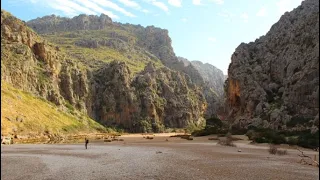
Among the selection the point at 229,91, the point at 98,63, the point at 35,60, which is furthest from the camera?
the point at 98,63

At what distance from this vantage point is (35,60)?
390 ft

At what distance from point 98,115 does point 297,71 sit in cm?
10102

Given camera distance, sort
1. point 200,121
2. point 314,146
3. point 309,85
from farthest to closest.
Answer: point 200,121 < point 309,85 < point 314,146


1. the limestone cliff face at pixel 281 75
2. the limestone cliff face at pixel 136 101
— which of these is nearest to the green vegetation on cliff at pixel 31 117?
the limestone cliff face at pixel 136 101

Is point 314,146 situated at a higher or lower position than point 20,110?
lower

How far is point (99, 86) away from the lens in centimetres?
15350

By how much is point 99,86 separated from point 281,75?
322ft

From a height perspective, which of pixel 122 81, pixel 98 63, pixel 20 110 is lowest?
pixel 20 110

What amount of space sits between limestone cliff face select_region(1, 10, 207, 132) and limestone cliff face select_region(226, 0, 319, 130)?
66722 millimetres

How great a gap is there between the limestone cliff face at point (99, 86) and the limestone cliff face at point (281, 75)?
219 feet

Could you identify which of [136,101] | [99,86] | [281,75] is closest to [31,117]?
[281,75]

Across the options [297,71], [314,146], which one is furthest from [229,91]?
[314,146]

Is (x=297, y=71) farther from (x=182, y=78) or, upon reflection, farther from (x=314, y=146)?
(x=182, y=78)

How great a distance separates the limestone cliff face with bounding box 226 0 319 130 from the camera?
59263 mm
